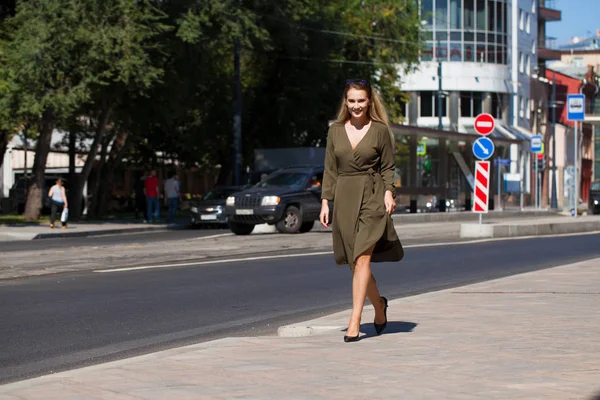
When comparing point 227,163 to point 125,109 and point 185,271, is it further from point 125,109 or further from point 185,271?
point 185,271

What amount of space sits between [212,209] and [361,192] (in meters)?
30.4

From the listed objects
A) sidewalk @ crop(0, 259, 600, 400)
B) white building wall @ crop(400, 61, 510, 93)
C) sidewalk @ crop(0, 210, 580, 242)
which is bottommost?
sidewalk @ crop(0, 259, 600, 400)

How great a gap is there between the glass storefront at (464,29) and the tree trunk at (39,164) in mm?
41913

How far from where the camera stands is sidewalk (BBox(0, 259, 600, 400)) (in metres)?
6.39

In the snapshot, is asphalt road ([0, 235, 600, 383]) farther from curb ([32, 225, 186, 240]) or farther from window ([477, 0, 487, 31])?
window ([477, 0, 487, 31])

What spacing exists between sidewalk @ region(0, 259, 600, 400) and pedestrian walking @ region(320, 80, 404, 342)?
22.2 inches

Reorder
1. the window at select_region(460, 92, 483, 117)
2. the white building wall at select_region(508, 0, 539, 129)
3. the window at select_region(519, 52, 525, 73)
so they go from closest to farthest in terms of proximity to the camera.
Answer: the window at select_region(460, 92, 483, 117) → the white building wall at select_region(508, 0, 539, 129) → the window at select_region(519, 52, 525, 73)

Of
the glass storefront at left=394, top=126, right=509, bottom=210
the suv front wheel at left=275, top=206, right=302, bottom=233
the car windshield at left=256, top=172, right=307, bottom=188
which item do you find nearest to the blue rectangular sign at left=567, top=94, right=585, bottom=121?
the glass storefront at left=394, top=126, right=509, bottom=210

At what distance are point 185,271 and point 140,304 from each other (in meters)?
4.60

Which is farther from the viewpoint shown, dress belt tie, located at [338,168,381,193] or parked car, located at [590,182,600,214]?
parked car, located at [590,182,600,214]

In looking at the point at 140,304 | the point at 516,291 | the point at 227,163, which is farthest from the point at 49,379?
the point at 227,163

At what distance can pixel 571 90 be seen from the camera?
10619cm

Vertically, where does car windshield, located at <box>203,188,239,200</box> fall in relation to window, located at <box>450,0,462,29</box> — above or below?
below

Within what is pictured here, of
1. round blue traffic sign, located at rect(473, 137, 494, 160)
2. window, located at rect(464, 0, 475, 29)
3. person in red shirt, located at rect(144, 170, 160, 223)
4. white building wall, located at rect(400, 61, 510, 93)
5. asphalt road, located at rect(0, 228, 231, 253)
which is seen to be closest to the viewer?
asphalt road, located at rect(0, 228, 231, 253)
